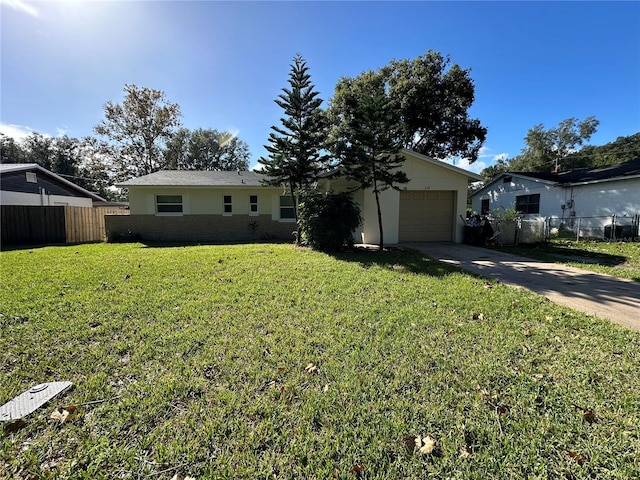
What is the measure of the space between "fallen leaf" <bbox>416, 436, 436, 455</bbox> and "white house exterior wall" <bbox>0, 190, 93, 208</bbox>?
2078cm

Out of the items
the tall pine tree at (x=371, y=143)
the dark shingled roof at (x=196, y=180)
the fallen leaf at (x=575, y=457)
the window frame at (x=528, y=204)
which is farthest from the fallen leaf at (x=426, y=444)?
the window frame at (x=528, y=204)

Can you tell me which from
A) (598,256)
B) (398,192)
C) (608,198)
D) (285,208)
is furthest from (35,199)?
(608,198)

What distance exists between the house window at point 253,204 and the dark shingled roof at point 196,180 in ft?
2.37

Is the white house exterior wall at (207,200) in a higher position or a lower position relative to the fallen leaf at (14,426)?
higher

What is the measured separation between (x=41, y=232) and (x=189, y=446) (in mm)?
15815

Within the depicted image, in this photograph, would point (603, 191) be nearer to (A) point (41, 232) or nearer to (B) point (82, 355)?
(B) point (82, 355)

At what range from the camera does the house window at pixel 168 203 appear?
13.7 metres

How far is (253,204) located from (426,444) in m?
13.5

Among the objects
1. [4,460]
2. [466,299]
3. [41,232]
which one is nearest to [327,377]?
[4,460]

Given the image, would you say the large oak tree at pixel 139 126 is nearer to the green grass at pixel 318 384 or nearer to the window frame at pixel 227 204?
the window frame at pixel 227 204

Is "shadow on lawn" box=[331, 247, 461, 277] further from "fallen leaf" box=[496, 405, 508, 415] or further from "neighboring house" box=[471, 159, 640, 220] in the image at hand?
"neighboring house" box=[471, 159, 640, 220]

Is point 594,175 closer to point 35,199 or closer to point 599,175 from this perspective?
point 599,175

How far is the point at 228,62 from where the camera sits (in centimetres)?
1021

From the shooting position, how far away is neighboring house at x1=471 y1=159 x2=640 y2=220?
13398 millimetres
